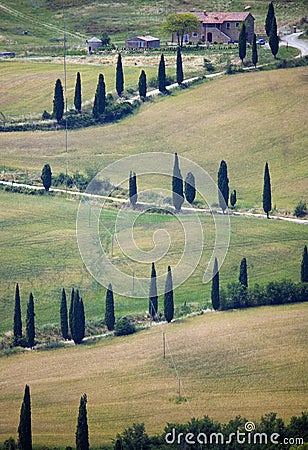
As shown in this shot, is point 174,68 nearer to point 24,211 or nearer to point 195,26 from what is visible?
point 195,26

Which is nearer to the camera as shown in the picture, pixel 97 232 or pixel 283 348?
pixel 283 348

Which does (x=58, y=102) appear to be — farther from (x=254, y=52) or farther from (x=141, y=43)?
(x=141, y=43)

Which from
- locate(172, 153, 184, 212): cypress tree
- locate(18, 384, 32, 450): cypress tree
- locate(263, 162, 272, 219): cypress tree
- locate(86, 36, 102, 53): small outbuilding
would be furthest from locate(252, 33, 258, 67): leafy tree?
locate(18, 384, 32, 450): cypress tree

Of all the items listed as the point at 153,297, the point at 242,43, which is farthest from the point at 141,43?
the point at 153,297

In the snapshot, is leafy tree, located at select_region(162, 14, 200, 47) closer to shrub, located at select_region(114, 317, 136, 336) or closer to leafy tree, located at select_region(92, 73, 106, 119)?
leafy tree, located at select_region(92, 73, 106, 119)

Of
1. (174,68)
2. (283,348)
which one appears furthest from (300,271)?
(174,68)

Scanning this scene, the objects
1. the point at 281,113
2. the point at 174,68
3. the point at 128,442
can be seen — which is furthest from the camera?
the point at 174,68

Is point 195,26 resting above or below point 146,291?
above
